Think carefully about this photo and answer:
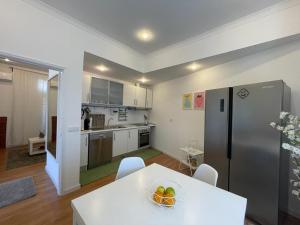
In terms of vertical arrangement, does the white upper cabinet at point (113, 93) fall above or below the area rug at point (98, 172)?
above

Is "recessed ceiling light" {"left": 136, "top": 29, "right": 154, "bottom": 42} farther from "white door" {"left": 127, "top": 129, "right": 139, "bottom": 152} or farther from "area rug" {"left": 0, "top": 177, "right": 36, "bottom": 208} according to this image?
"area rug" {"left": 0, "top": 177, "right": 36, "bottom": 208}

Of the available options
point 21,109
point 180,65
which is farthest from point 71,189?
point 21,109

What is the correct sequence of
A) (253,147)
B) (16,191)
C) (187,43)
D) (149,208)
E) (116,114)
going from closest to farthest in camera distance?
1. (149,208)
2. (253,147)
3. (16,191)
4. (187,43)
5. (116,114)

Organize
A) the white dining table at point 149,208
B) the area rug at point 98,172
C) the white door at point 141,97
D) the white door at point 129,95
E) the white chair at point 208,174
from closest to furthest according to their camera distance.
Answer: the white dining table at point 149,208 → the white chair at point 208,174 → the area rug at point 98,172 → the white door at point 129,95 → the white door at point 141,97

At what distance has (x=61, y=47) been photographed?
2201 millimetres

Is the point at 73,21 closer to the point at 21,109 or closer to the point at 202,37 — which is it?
the point at 202,37

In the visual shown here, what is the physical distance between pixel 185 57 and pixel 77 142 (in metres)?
2.51

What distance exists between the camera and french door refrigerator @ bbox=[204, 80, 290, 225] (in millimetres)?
1677

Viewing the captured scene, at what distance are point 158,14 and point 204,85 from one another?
6.06 ft

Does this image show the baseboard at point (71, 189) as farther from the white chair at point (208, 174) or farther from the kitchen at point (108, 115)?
the white chair at point (208, 174)

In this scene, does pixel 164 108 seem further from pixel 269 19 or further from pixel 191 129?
pixel 269 19

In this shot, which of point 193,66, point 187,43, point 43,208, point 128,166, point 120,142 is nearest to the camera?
→ point 128,166

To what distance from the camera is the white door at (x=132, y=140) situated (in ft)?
13.4

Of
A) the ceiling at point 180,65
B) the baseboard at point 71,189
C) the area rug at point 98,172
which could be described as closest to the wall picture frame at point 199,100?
the ceiling at point 180,65
